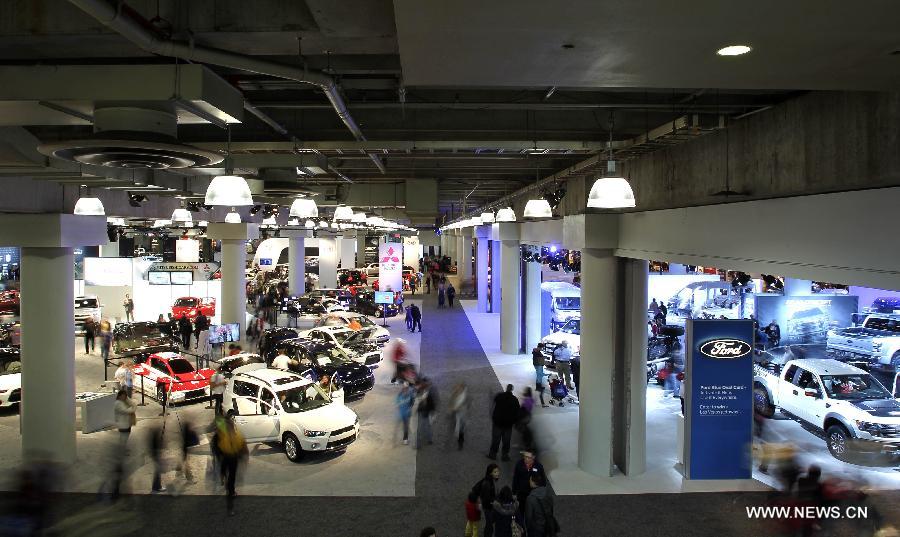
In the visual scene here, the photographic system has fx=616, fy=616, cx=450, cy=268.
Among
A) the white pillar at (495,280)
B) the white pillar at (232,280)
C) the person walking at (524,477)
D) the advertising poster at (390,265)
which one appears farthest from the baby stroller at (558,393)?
the white pillar at (495,280)

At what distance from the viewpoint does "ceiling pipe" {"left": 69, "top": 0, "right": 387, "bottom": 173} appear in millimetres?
3865

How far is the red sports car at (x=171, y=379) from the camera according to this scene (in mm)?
15445

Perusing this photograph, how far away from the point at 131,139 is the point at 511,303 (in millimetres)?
18408

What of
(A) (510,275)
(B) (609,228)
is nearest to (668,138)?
(B) (609,228)

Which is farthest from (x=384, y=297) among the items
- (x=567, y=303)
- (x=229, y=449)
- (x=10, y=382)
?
(x=229, y=449)

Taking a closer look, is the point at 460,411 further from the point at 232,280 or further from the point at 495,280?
the point at 495,280

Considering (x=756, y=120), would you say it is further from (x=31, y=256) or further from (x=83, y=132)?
(x=31, y=256)

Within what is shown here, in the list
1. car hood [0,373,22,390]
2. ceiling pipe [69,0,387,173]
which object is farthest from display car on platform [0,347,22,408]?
ceiling pipe [69,0,387,173]

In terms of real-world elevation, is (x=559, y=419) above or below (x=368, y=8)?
below

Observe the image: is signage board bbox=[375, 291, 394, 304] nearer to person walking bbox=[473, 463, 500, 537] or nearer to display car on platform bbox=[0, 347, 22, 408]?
display car on platform bbox=[0, 347, 22, 408]

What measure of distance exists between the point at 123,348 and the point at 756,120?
2078cm

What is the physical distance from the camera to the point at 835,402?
40.3 ft

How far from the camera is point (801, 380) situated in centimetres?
1352

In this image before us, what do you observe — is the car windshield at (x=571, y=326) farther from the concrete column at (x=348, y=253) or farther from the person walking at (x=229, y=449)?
the concrete column at (x=348, y=253)
